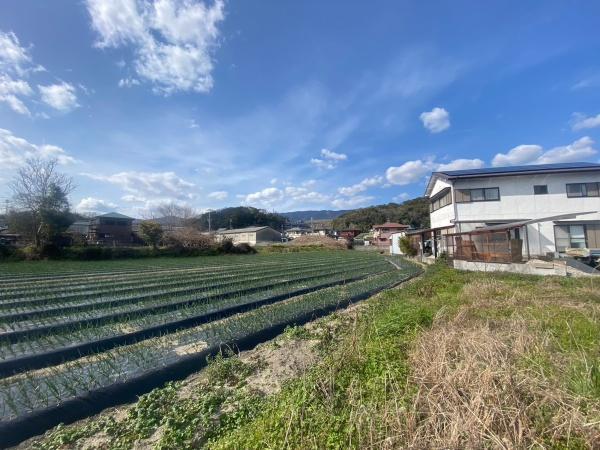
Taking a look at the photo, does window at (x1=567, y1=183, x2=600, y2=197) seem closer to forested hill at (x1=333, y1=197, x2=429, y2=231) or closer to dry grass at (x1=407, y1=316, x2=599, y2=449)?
dry grass at (x1=407, y1=316, x2=599, y2=449)

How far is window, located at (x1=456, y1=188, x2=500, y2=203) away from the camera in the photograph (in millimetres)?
16891

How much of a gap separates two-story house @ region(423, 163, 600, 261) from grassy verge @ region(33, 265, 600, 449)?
1349 centimetres

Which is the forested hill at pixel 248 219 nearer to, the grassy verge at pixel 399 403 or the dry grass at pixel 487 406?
the grassy verge at pixel 399 403

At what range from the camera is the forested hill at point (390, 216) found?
5747 cm

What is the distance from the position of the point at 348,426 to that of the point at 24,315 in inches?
276

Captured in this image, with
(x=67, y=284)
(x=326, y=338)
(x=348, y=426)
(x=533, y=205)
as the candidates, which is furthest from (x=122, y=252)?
(x=533, y=205)

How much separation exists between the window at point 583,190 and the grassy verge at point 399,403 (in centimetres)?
1755

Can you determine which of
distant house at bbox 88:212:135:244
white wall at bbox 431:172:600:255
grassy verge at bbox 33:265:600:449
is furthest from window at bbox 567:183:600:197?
distant house at bbox 88:212:135:244

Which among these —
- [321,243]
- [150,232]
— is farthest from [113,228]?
[321,243]

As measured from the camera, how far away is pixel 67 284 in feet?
31.3

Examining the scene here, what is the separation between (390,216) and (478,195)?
47300 millimetres

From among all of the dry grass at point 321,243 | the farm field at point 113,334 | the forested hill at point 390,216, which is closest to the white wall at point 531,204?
the farm field at point 113,334

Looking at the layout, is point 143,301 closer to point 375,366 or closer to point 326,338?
point 326,338

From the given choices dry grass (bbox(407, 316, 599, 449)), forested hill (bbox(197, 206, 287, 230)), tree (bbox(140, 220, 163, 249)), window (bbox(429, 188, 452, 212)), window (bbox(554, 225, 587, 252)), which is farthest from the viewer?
forested hill (bbox(197, 206, 287, 230))
